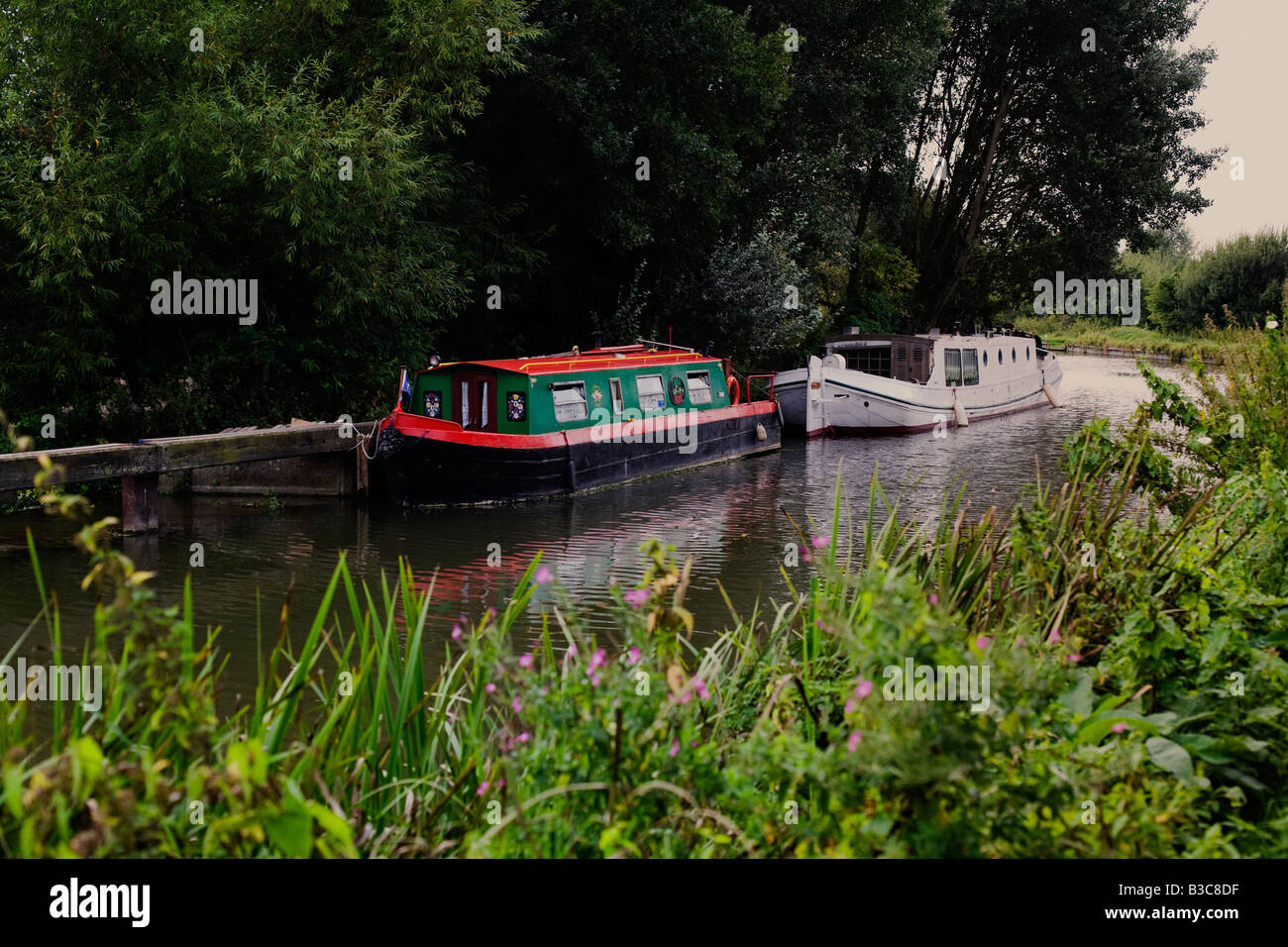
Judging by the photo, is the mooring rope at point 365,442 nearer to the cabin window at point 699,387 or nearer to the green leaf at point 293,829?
the cabin window at point 699,387

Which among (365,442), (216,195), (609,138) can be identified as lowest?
(365,442)

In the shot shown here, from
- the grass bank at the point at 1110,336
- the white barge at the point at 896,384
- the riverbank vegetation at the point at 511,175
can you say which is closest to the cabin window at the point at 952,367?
the white barge at the point at 896,384

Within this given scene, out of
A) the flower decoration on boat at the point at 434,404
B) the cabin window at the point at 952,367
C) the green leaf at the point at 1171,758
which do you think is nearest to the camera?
the green leaf at the point at 1171,758

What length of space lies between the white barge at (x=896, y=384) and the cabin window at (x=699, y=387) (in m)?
4.24

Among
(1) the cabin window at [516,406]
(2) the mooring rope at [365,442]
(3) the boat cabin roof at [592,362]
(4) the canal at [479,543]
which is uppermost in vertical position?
(3) the boat cabin roof at [592,362]

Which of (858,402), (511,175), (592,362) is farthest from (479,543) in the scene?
(858,402)

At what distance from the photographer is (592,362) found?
1468cm

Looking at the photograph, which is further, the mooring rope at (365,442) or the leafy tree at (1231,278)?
the leafy tree at (1231,278)

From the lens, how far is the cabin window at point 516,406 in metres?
13.3

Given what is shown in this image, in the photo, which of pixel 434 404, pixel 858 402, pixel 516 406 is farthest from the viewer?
pixel 858 402

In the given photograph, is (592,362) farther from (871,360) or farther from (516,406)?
(871,360)

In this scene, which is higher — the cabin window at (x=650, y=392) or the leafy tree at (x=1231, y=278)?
the leafy tree at (x=1231, y=278)

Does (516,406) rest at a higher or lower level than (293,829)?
higher

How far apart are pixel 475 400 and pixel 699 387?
4680mm
